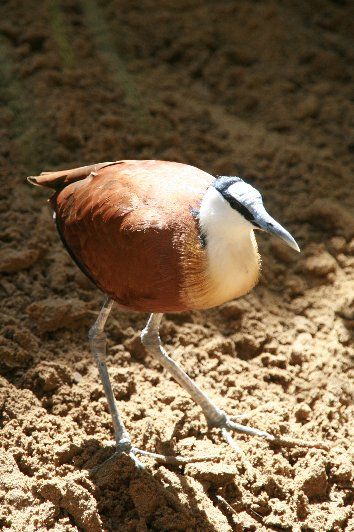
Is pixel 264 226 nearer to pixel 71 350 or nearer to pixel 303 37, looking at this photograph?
pixel 71 350

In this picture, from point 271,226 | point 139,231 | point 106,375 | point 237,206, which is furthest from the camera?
point 106,375

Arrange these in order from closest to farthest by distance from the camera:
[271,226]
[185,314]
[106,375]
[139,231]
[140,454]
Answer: [271,226], [139,231], [140,454], [106,375], [185,314]

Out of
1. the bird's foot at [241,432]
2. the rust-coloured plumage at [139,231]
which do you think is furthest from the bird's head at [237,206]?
the bird's foot at [241,432]

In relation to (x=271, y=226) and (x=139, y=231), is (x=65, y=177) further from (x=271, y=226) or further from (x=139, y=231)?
(x=271, y=226)

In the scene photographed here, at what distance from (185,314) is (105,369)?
0.76 metres

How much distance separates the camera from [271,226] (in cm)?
274

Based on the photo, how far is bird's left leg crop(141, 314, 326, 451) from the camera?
138 inches

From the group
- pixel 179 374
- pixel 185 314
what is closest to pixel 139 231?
pixel 179 374

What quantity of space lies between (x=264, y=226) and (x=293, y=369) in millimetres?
1379

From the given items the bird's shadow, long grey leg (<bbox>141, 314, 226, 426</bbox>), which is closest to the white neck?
long grey leg (<bbox>141, 314, 226, 426</bbox>)

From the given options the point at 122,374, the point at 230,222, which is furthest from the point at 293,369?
the point at 230,222

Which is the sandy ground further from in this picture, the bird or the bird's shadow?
the bird

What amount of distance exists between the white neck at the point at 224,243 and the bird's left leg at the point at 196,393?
0.68m

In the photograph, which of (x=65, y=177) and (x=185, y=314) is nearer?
(x=65, y=177)
